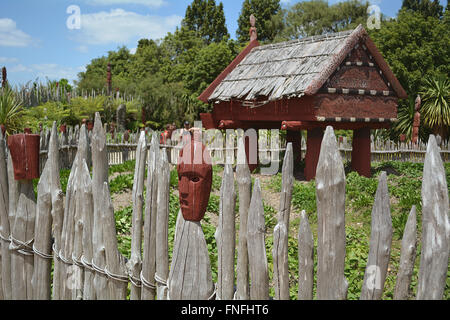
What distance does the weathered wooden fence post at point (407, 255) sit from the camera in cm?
212

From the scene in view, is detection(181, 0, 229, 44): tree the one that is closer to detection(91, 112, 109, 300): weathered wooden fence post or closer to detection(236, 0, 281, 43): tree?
detection(236, 0, 281, 43): tree

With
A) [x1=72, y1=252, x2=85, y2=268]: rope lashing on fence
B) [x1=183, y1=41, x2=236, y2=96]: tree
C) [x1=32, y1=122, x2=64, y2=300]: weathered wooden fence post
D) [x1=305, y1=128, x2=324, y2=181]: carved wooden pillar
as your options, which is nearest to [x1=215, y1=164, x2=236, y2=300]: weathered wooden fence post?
[x1=72, y1=252, x2=85, y2=268]: rope lashing on fence

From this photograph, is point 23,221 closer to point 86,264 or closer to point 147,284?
point 86,264

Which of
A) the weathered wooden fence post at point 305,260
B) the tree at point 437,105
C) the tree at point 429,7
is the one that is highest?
the tree at point 429,7

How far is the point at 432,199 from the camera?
203cm

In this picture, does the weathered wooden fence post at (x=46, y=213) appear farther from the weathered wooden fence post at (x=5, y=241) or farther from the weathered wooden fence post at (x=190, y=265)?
the weathered wooden fence post at (x=190, y=265)

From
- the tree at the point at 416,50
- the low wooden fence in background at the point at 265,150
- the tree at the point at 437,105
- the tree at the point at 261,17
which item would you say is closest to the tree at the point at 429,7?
the tree at the point at 261,17

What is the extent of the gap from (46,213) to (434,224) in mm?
2926

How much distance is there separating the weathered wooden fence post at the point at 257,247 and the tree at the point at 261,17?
38.4 meters

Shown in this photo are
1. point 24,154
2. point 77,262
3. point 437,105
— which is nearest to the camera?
point 77,262

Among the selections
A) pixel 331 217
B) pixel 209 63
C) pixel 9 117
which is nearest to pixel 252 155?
pixel 9 117

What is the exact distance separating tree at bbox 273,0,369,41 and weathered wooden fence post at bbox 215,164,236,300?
3565 centimetres

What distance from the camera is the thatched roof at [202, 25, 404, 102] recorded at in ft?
32.3

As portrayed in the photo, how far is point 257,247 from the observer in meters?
2.57
